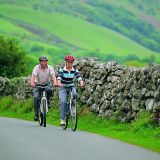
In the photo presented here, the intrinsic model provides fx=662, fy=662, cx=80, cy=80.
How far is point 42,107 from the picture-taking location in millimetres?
19938

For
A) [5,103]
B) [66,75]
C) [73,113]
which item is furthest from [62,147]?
[5,103]

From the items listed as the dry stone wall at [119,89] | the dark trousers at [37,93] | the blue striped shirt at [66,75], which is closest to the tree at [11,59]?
the dry stone wall at [119,89]

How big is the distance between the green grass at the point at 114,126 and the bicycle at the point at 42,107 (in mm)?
1217

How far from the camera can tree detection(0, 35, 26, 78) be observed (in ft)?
153

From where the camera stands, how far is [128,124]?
771 inches

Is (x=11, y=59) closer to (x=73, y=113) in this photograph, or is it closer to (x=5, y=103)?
(x=5, y=103)

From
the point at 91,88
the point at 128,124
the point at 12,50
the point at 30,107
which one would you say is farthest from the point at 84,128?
the point at 12,50

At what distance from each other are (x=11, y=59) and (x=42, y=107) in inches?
1114

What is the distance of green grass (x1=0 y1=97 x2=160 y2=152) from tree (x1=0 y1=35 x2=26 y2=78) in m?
18.9

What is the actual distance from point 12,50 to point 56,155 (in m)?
37.1

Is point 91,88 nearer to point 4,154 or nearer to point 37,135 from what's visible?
point 37,135

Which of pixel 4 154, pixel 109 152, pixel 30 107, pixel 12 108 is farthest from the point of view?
pixel 12 108

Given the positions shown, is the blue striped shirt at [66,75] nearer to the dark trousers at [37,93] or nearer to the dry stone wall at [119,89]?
the dark trousers at [37,93]

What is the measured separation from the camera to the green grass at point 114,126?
16219 mm
